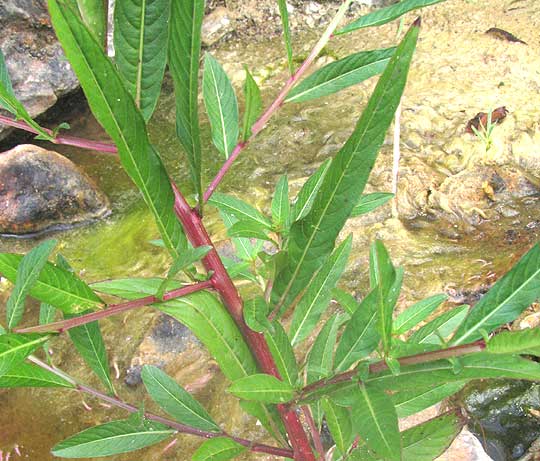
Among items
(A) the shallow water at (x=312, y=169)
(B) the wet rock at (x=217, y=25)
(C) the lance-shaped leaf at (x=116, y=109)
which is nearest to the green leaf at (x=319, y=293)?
(C) the lance-shaped leaf at (x=116, y=109)

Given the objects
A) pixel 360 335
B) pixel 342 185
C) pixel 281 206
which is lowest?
pixel 360 335

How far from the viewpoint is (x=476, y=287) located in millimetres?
2426

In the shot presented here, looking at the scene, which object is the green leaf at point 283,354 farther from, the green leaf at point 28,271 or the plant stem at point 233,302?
the green leaf at point 28,271

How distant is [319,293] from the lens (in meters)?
1.13

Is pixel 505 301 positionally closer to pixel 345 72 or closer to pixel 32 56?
pixel 345 72

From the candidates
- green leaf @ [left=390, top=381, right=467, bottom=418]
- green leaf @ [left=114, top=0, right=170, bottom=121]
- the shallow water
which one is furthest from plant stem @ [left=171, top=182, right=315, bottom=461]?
the shallow water

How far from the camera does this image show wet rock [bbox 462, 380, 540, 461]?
1.97m

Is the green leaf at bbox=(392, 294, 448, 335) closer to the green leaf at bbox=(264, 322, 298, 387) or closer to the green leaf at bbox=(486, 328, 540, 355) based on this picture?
the green leaf at bbox=(264, 322, 298, 387)

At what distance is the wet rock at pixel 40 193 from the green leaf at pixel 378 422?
2866 millimetres

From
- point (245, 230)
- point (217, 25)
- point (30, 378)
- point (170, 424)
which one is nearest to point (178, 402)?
point (170, 424)

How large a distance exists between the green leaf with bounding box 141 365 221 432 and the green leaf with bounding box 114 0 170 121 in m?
0.68

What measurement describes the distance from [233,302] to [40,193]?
2732 mm

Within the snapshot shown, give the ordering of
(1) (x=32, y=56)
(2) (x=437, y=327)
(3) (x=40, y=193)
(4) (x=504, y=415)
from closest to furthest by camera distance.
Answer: (2) (x=437, y=327), (4) (x=504, y=415), (3) (x=40, y=193), (1) (x=32, y=56)

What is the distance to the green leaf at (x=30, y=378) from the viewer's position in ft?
3.40
